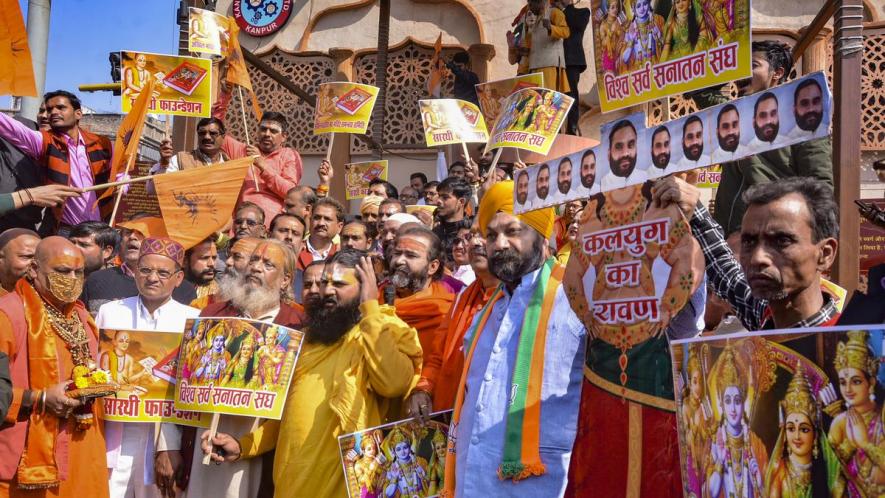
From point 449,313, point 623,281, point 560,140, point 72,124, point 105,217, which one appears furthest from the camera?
point 105,217

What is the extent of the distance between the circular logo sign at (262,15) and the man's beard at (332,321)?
9.93 m

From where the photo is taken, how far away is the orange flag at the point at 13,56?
6070 millimetres

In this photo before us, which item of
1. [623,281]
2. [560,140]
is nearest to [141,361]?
[623,281]

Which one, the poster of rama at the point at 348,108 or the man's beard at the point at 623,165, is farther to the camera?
the poster of rama at the point at 348,108

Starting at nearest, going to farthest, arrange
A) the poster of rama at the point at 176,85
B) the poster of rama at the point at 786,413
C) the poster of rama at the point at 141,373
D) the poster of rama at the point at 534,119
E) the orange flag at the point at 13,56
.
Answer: the poster of rama at the point at 786,413 < the poster of rama at the point at 141,373 < the orange flag at the point at 13,56 < the poster of rama at the point at 534,119 < the poster of rama at the point at 176,85

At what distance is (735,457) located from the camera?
2.26 meters

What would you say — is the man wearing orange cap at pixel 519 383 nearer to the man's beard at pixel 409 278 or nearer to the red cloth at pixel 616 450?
the red cloth at pixel 616 450

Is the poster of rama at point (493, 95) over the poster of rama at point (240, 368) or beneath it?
over

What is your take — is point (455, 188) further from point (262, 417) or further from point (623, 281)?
point (623, 281)

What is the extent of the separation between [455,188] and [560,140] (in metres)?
1.41

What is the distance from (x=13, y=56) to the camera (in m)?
6.09

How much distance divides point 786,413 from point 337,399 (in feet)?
9.24

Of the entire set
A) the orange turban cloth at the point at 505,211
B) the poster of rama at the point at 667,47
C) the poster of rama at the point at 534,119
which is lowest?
the orange turban cloth at the point at 505,211

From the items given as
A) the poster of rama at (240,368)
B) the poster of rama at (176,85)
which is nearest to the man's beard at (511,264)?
the poster of rama at (240,368)
